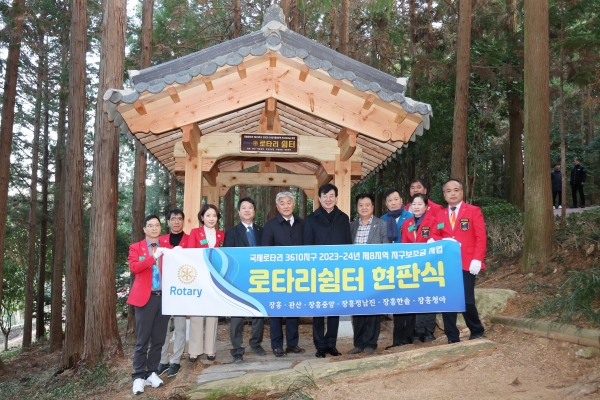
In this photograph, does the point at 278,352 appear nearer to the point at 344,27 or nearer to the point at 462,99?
the point at 462,99

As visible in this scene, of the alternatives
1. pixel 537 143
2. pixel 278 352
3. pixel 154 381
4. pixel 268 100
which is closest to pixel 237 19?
pixel 268 100

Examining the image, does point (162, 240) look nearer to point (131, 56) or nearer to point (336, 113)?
point (336, 113)

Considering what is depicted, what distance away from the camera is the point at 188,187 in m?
6.18

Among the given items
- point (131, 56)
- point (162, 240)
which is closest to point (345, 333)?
point (162, 240)

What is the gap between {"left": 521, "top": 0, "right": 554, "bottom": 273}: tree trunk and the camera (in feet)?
23.9

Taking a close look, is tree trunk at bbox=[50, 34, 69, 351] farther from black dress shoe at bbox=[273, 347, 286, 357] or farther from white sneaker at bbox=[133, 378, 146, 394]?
black dress shoe at bbox=[273, 347, 286, 357]

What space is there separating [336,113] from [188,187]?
6.96ft

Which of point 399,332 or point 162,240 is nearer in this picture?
point 162,240

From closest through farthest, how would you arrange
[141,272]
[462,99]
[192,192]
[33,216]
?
[141,272]
[192,192]
[462,99]
[33,216]

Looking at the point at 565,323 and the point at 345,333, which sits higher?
the point at 565,323

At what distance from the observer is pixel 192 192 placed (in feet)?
20.2

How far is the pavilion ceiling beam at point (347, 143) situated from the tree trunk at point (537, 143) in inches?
122

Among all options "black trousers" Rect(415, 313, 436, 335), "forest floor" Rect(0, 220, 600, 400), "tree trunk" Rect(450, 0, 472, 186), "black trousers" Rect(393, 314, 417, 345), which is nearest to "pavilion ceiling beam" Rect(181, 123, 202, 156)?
"forest floor" Rect(0, 220, 600, 400)

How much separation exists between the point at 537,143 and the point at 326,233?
414 centimetres
